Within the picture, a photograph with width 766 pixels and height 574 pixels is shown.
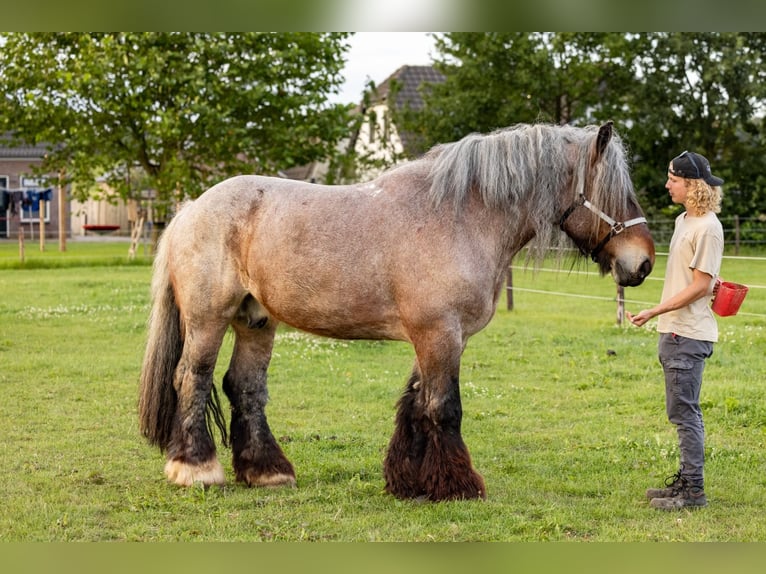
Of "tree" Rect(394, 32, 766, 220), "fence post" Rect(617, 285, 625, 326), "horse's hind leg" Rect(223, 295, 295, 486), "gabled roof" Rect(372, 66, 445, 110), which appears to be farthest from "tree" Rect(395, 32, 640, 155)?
"horse's hind leg" Rect(223, 295, 295, 486)

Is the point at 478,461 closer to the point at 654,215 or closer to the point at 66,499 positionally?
the point at 66,499

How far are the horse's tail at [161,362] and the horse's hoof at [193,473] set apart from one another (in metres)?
0.21

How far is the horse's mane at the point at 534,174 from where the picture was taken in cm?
512

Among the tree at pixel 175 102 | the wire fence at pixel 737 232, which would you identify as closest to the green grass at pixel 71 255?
the tree at pixel 175 102

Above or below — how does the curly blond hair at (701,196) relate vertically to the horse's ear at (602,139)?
below

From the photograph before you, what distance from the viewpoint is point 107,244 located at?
38.2 meters

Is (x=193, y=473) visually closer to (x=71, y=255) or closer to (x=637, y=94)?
(x=71, y=255)

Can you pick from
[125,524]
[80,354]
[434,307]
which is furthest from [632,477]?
[80,354]

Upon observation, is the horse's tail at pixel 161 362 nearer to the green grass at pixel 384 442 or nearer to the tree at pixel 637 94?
the green grass at pixel 384 442

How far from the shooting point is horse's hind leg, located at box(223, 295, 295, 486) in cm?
564

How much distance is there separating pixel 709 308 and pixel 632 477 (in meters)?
1.32

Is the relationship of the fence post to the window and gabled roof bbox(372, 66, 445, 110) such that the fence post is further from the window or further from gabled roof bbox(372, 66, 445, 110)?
gabled roof bbox(372, 66, 445, 110)
